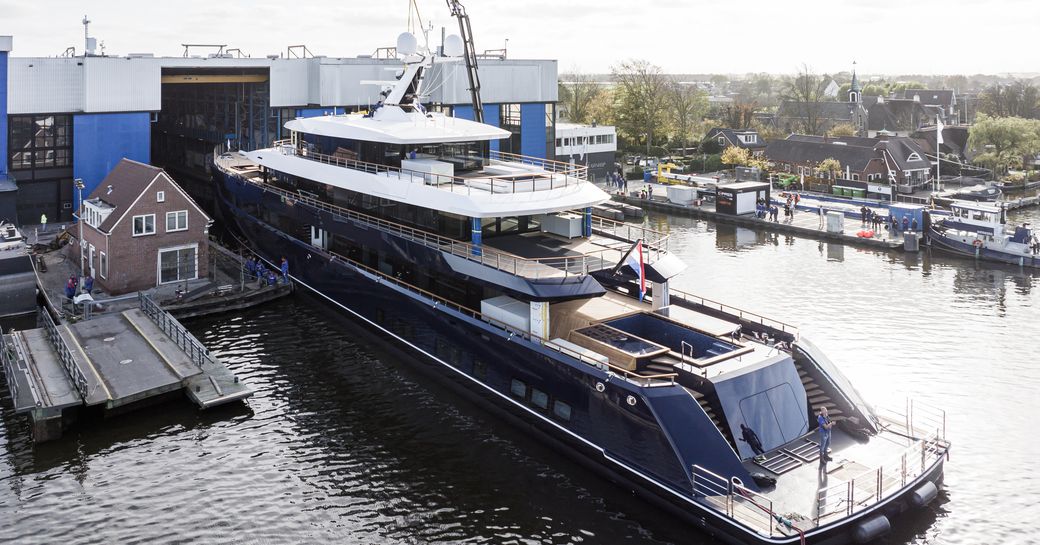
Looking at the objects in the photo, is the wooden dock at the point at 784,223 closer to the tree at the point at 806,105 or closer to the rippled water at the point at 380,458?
the rippled water at the point at 380,458

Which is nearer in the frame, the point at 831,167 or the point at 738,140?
the point at 831,167

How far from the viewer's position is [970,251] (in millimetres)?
47281

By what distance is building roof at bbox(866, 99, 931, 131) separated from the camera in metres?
108

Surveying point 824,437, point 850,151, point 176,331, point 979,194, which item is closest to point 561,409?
point 824,437

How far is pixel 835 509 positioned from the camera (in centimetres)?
1830

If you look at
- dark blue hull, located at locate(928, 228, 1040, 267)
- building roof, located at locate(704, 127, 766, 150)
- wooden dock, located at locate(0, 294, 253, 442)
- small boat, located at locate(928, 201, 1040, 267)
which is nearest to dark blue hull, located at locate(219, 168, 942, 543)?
wooden dock, located at locate(0, 294, 253, 442)

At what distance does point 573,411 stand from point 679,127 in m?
79.0

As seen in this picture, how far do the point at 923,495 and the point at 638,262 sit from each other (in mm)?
9567

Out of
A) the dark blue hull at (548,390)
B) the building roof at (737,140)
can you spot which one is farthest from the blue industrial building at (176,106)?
the building roof at (737,140)

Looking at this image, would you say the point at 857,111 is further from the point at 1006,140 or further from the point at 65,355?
the point at 65,355

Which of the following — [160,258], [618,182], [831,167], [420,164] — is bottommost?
[160,258]

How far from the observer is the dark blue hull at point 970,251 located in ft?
149

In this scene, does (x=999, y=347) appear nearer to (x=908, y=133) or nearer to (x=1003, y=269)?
(x=1003, y=269)

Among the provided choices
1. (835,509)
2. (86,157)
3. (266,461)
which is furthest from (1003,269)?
(86,157)
